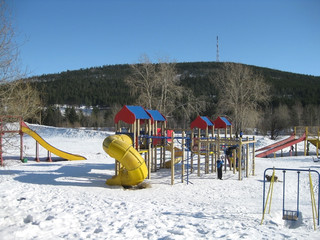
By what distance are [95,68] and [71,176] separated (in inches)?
5117

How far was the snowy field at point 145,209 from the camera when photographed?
627 cm

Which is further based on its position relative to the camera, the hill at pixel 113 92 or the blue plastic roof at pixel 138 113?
the hill at pixel 113 92

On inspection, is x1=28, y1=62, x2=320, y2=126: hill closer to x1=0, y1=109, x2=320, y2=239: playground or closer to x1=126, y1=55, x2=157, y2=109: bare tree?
x1=126, y1=55, x2=157, y2=109: bare tree

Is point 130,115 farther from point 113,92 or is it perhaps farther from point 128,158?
point 113,92

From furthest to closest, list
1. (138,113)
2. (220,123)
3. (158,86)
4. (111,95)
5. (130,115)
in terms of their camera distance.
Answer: (111,95) < (158,86) < (220,123) < (138,113) < (130,115)

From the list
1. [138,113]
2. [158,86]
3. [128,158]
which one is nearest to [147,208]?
[128,158]

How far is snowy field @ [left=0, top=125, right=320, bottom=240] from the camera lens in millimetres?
6270

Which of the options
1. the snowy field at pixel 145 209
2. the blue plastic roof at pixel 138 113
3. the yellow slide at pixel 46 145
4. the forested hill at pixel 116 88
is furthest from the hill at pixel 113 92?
the snowy field at pixel 145 209

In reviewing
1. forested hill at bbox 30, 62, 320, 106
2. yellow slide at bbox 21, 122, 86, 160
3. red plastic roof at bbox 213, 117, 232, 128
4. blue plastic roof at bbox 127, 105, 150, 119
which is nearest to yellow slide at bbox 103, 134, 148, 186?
blue plastic roof at bbox 127, 105, 150, 119

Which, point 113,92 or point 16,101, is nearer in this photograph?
point 16,101

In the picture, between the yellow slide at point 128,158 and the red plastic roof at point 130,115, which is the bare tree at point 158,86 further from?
the yellow slide at point 128,158

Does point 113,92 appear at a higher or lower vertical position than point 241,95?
higher

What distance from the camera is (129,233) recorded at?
6.23 metres

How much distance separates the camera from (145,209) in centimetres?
803
